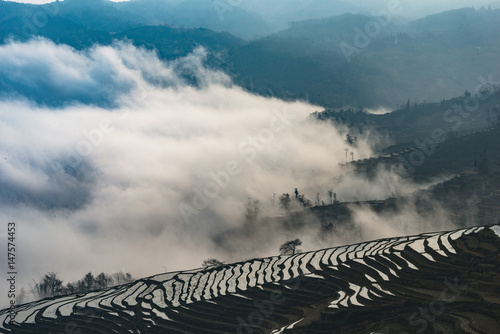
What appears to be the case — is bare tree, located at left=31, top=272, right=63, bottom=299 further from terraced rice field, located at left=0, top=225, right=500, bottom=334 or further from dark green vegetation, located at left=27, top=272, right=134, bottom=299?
terraced rice field, located at left=0, top=225, right=500, bottom=334

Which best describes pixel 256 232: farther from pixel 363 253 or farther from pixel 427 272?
pixel 427 272

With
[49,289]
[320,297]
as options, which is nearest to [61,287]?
[49,289]

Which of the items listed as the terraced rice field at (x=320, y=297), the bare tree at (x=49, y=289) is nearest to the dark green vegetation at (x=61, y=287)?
the bare tree at (x=49, y=289)

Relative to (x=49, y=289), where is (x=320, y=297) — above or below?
below

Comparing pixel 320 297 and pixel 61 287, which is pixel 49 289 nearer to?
pixel 61 287

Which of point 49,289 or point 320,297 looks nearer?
point 320,297

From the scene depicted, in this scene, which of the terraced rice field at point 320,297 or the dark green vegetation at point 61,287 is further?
the dark green vegetation at point 61,287

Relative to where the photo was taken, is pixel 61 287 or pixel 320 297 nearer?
pixel 320 297

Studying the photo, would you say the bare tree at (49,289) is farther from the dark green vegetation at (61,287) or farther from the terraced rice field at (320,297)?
the terraced rice field at (320,297)

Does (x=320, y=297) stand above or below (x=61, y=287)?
below

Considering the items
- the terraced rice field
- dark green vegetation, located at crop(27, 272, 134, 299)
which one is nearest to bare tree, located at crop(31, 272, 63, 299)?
dark green vegetation, located at crop(27, 272, 134, 299)

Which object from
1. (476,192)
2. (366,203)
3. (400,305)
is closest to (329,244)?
(366,203)
